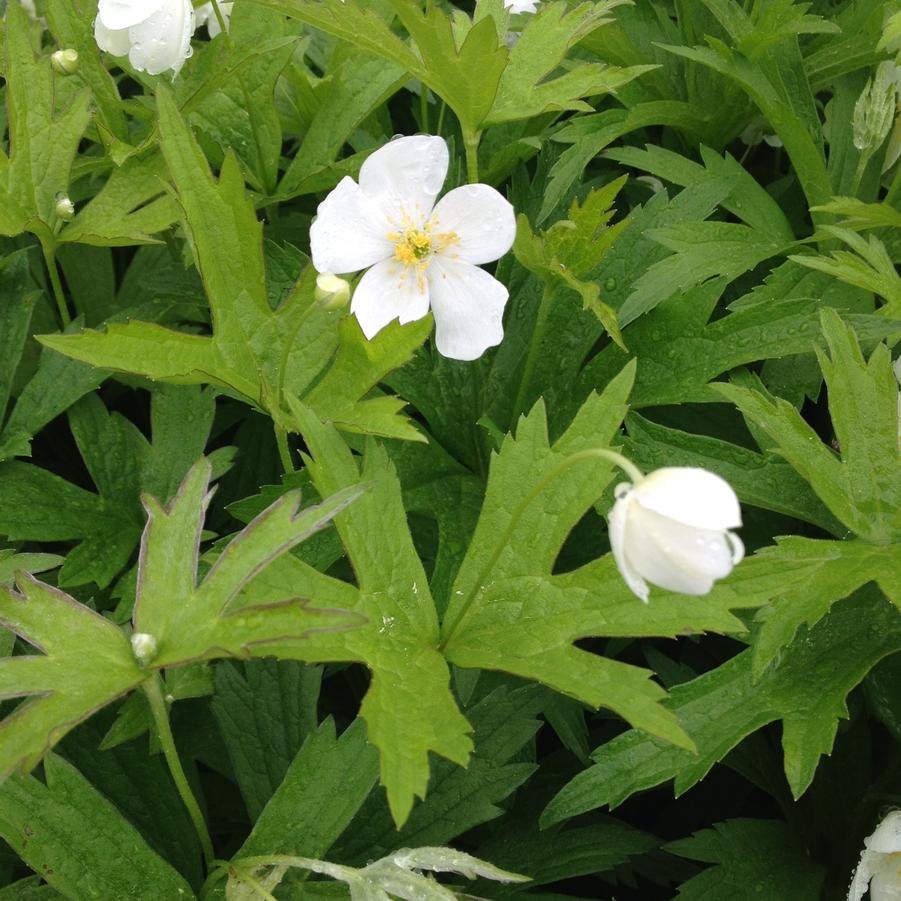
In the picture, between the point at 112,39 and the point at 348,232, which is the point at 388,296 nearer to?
the point at 348,232

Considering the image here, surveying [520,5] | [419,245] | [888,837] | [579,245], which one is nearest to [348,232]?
[419,245]

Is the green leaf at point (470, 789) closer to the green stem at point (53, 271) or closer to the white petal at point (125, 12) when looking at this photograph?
the green stem at point (53, 271)

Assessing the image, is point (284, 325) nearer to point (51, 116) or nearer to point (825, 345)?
point (51, 116)

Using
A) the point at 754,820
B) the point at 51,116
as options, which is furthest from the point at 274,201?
the point at 754,820

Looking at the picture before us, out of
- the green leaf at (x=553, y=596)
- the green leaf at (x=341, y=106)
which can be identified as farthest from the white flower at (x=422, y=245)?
the green leaf at (x=341, y=106)

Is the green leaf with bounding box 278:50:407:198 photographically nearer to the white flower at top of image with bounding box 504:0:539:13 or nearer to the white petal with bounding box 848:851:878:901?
the white flower at top of image with bounding box 504:0:539:13
